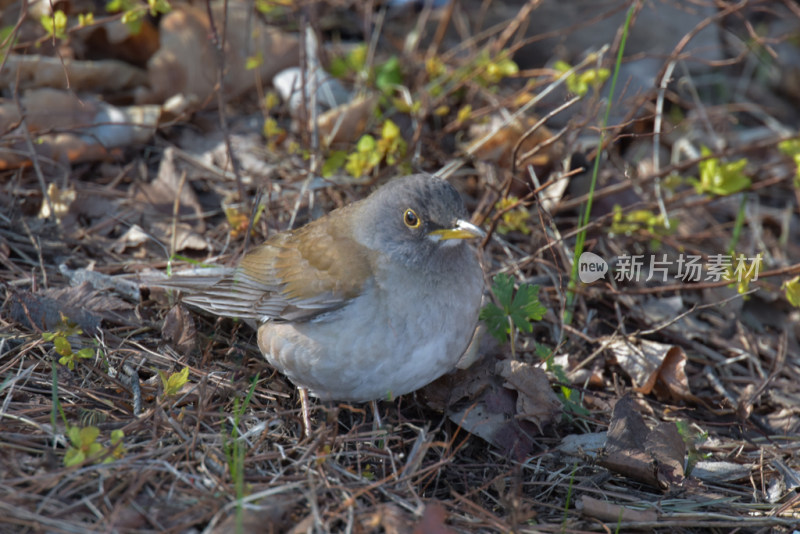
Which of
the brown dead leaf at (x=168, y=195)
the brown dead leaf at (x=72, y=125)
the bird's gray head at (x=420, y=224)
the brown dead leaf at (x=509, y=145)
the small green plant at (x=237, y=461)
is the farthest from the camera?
the brown dead leaf at (x=509, y=145)

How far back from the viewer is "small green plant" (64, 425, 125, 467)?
307 centimetres

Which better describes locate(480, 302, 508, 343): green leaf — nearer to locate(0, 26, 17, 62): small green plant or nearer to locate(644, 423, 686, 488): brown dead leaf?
locate(644, 423, 686, 488): brown dead leaf

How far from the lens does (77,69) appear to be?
5.71 metres

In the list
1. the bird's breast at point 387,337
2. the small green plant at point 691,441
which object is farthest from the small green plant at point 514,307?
the small green plant at point 691,441

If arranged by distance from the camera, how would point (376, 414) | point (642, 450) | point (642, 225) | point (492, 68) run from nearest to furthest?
point (642, 450) < point (376, 414) < point (642, 225) < point (492, 68)

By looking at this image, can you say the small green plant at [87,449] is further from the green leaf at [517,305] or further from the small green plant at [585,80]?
the small green plant at [585,80]

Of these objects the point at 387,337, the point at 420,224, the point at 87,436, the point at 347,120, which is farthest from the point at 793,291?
the point at 87,436

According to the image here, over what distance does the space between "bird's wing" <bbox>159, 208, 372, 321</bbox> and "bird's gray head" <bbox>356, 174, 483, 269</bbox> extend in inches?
5.8

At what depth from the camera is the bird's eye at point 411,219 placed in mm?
3971

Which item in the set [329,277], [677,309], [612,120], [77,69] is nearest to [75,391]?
[329,277]

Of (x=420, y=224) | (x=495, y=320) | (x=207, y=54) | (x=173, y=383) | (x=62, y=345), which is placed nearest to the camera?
(x=173, y=383)

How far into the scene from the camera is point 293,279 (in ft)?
13.6

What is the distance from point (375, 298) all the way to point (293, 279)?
572 mm

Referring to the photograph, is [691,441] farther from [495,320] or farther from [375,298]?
[375,298]
